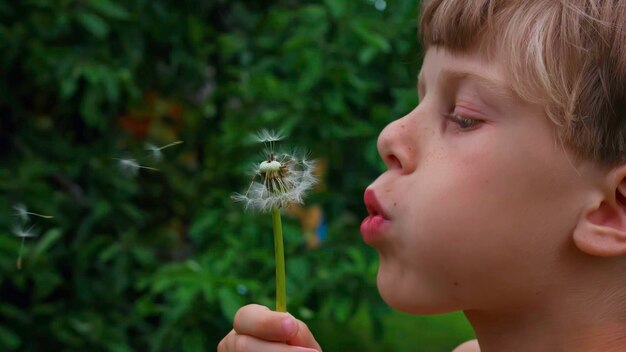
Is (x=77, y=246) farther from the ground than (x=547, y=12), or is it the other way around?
(x=547, y=12)

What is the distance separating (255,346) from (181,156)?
199 cm

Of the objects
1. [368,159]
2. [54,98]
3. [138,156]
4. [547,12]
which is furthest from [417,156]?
[54,98]

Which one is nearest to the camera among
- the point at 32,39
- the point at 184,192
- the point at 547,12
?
the point at 547,12

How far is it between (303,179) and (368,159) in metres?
1.24

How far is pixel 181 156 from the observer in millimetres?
3225

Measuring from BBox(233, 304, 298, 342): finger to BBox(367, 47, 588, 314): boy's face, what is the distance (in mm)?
154

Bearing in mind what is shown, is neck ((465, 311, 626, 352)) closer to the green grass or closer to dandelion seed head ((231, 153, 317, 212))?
dandelion seed head ((231, 153, 317, 212))

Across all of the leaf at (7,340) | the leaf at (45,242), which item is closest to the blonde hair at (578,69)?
the leaf at (45,242)

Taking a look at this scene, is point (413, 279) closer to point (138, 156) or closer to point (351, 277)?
point (351, 277)

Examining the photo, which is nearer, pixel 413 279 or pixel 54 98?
pixel 413 279

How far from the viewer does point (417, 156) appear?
131 cm

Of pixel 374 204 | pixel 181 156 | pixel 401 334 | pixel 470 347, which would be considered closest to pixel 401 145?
pixel 374 204

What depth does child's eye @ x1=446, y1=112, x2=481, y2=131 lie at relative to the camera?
1271mm

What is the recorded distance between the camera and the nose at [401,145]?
1307 mm
